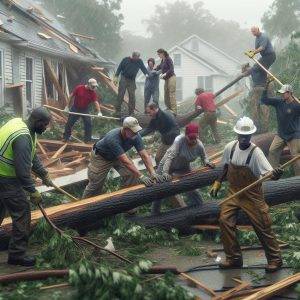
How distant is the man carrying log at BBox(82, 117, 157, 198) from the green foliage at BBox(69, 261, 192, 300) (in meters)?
3.54

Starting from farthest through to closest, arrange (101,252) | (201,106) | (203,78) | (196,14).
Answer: (196,14)
(203,78)
(201,106)
(101,252)

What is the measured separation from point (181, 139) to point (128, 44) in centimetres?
7637

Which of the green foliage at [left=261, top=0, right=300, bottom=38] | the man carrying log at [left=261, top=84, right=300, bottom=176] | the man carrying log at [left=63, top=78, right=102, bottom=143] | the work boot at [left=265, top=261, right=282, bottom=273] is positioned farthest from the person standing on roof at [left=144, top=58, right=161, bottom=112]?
the green foliage at [left=261, top=0, right=300, bottom=38]

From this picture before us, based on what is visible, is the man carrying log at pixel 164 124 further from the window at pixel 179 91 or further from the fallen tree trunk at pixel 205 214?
the window at pixel 179 91

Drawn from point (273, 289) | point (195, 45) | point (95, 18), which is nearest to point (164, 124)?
point (273, 289)

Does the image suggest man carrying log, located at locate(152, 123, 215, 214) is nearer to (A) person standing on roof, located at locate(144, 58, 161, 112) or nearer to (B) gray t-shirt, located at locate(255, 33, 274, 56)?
(B) gray t-shirt, located at locate(255, 33, 274, 56)

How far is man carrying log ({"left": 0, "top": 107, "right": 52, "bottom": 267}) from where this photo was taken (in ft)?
22.8

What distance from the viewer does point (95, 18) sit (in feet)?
144

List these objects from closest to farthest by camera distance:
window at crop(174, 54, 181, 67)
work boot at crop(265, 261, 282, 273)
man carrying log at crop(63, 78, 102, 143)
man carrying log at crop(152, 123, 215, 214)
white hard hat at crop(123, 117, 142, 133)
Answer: work boot at crop(265, 261, 282, 273)
white hard hat at crop(123, 117, 142, 133)
man carrying log at crop(152, 123, 215, 214)
man carrying log at crop(63, 78, 102, 143)
window at crop(174, 54, 181, 67)

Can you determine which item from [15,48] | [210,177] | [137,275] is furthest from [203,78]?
[137,275]

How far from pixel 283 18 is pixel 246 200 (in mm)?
35683

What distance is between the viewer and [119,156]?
912 cm

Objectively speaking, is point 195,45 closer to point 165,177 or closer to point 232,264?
point 165,177

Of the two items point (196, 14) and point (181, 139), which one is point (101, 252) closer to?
point (181, 139)
